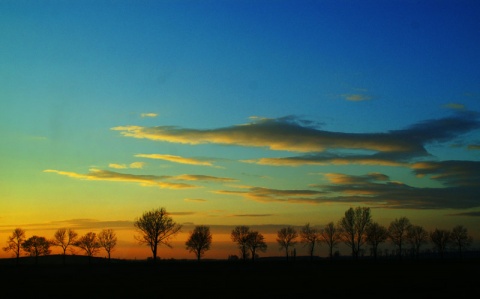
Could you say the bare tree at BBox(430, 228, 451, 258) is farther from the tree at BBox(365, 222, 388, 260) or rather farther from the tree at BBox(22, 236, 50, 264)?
the tree at BBox(22, 236, 50, 264)

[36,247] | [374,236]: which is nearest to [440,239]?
[374,236]

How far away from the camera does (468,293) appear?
40.3m

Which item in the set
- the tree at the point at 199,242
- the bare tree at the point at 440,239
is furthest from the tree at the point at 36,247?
the bare tree at the point at 440,239

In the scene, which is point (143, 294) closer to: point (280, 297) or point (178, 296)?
point (178, 296)

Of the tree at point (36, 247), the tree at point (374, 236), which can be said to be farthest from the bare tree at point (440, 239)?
the tree at point (36, 247)

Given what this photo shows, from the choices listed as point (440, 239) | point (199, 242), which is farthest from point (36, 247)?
point (440, 239)

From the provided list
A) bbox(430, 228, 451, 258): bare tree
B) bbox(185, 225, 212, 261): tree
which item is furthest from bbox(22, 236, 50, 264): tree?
bbox(430, 228, 451, 258): bare tree

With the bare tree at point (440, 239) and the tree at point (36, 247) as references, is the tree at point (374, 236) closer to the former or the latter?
the bare tree at point (440, 239)

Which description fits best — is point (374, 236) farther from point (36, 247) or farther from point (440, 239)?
point (36, 247)

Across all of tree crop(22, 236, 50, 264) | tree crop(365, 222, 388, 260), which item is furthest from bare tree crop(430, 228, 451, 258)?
tree crop(22, 236, 50, 264)

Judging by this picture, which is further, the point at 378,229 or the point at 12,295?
the point at 378,229

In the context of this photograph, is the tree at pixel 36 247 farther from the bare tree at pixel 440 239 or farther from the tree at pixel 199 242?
the bare tree at pixel 440 239

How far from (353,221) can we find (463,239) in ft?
185

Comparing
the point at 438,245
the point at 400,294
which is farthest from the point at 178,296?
the point at 438,245
